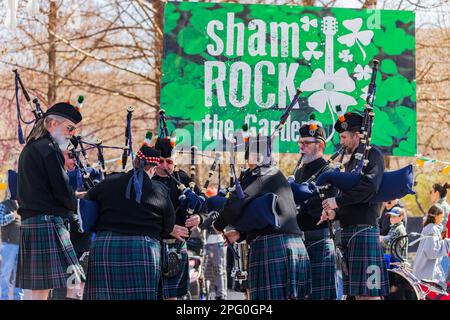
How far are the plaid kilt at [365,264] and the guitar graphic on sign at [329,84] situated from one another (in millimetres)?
1890

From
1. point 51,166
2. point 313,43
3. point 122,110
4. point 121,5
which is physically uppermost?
point 121,5

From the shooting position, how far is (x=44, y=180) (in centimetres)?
575

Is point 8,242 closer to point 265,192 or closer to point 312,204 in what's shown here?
point 312,204

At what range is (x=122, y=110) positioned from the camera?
1508 cm

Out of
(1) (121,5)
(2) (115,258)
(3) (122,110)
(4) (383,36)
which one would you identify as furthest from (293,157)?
(2) (115,258)

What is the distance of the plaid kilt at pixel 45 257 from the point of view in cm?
→ 578

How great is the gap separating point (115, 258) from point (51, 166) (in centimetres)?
78

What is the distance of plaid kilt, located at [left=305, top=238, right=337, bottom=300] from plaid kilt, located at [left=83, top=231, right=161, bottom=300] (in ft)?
4.51

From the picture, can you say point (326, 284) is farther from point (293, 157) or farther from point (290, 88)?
point (293, 157)

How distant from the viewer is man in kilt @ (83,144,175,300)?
5.48 meters

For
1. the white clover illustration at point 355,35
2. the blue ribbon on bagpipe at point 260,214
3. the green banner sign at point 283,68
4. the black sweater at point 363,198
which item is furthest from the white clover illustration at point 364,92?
the blue ribbon on bagpipe at point 260,214

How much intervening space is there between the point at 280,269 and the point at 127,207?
113cm

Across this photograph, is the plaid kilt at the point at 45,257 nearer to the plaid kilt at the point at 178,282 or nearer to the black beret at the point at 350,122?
the plaid kilt at the point at 178,282

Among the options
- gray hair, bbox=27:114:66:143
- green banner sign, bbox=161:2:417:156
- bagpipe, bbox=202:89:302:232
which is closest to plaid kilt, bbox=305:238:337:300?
bagpipe, bbox=202:89:302:232
